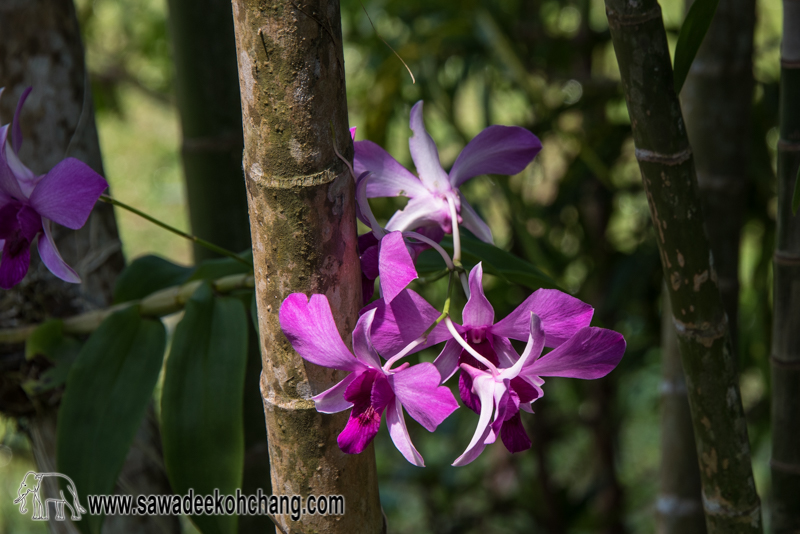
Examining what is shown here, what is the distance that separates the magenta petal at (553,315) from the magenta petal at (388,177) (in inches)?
3.8

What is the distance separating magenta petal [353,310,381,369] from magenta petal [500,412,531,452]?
67 mm

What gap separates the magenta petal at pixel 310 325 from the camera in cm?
26

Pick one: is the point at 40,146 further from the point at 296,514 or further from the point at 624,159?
the point at 624,159

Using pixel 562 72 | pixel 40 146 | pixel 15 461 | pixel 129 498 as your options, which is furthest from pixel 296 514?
pixel 15 461

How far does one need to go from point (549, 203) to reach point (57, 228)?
2.35 feet

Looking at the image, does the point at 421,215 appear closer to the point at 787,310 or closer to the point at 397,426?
the point at 397,426

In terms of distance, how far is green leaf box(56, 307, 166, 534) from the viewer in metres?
0.42

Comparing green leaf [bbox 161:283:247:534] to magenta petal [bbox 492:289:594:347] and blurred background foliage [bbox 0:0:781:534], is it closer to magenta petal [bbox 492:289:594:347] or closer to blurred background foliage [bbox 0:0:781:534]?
magenta petal [bbox 492:289:594:347]

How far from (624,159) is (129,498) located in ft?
2.71

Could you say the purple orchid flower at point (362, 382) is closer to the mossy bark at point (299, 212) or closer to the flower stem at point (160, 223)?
the mossy bark at point (299, 212)

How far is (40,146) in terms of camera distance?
1.68ft

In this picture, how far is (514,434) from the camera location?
0.93ft

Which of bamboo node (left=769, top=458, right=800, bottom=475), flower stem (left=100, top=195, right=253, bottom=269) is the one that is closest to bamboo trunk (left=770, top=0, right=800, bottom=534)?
bamboo node (left=769, top=458, right=800, bottom=475)

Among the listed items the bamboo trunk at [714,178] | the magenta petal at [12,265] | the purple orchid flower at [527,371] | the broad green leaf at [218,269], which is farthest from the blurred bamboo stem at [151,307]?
the bamboo trunk at [714,178]
